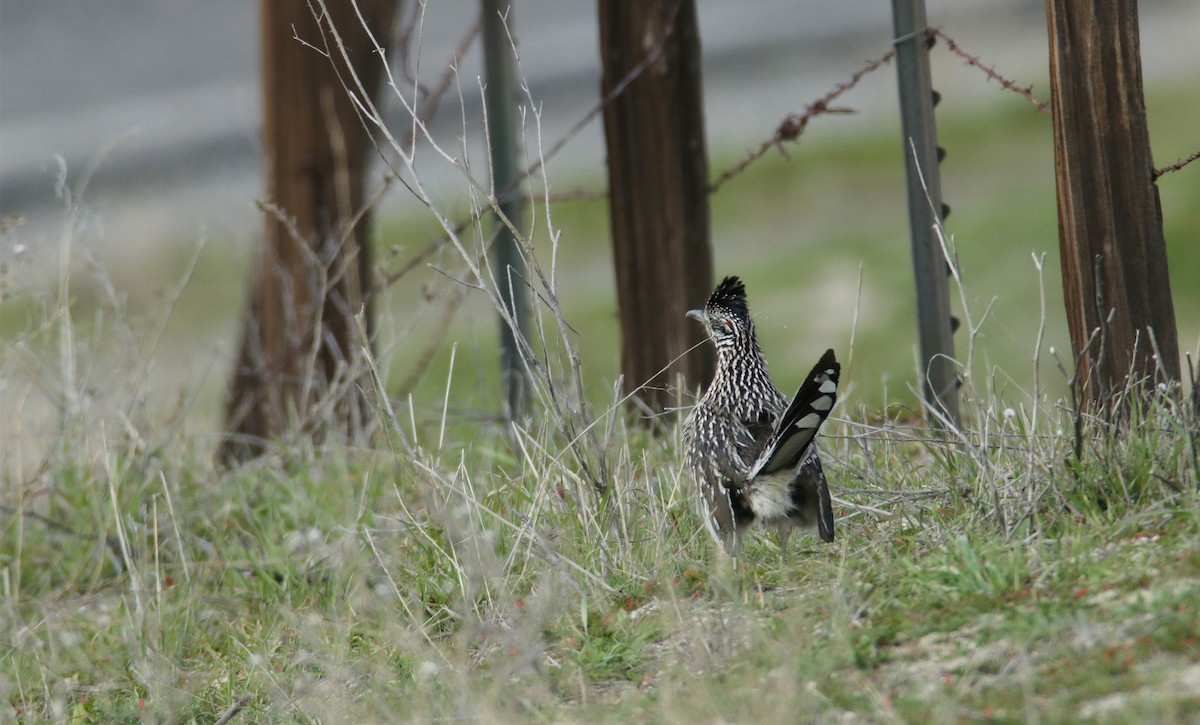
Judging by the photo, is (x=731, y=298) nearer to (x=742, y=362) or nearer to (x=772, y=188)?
(x=742, y=362)

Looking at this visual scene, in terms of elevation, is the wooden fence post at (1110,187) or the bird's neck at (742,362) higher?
the wooden fence post at (1110,187)

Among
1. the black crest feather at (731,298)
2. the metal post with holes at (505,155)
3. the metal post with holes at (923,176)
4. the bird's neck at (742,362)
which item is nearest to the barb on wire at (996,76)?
the metal post with holes at (923,176)

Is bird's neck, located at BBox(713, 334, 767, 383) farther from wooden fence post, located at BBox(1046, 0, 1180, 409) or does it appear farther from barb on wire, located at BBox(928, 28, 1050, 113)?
barb on wire, located at BBox(928, 28, 1050, 113)

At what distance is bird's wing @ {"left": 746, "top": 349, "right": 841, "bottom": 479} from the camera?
3.89 metres

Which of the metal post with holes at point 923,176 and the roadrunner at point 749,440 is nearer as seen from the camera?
the roadrunner at point 749,440

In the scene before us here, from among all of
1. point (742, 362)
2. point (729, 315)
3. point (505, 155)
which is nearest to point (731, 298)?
point (729, 315)

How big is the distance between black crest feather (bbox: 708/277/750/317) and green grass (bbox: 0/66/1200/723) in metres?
0.53

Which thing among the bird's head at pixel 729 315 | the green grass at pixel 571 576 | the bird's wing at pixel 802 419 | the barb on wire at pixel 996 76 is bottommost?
the green grass at pixel 571 576

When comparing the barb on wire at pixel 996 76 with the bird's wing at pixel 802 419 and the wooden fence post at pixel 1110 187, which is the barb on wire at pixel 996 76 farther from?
the bird's wing at pixel 802 419

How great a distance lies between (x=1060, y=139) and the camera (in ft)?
14.3

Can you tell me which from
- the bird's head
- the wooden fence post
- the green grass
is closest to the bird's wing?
the green grass

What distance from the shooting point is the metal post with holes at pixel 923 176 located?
5223 millimetres

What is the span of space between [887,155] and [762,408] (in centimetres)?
1109

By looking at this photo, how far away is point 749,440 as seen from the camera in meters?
4.56
